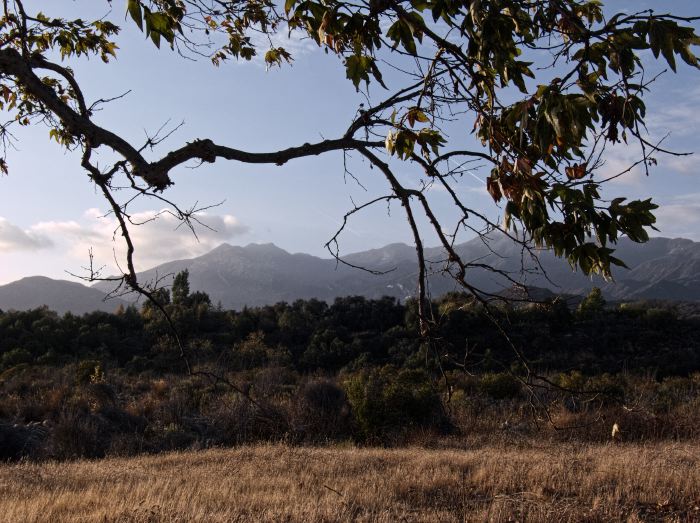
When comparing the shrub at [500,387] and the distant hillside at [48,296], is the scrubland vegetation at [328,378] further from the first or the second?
the distant hillside at [48,296]

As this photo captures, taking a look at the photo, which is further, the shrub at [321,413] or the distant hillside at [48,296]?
the distant hillside at [48,296]

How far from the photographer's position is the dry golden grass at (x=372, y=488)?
5605 mm

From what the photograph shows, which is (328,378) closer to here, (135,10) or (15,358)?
(15,358)

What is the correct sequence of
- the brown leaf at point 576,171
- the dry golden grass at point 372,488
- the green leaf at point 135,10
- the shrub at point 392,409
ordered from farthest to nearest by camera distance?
the shrub at point 392,409
the dry golden grass at point 372,488
the green leaf at point 135,10
the brown leaf at point 576,171

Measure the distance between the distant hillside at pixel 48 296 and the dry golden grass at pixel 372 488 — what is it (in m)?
117

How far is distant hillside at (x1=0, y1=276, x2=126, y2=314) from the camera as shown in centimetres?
11975

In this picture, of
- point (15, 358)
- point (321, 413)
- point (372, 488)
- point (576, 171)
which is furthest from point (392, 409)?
point (15, 358)

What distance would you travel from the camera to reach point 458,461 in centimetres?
840

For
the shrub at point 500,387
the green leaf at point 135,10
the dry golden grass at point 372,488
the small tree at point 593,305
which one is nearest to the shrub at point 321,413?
the dry golden grass at point 372,488

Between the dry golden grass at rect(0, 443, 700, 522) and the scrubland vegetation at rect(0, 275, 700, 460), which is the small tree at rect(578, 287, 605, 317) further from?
the dry golden grass at rect(0, 443, 700, 522)

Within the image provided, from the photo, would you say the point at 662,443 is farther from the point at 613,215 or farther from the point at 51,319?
the point at 51,319

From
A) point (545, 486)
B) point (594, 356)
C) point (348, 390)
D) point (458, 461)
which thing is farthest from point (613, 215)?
point (594, 356)

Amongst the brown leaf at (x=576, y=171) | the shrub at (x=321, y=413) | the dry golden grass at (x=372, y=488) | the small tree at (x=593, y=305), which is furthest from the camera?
the small tree at (x=593, y=305)

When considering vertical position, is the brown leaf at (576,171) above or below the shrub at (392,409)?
above
